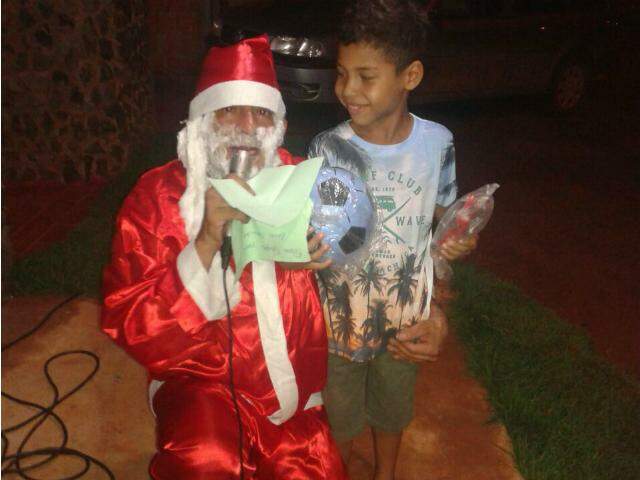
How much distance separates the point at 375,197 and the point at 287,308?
45 cm

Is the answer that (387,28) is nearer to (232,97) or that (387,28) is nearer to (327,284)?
(232,97)

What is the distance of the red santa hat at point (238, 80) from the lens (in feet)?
6.27

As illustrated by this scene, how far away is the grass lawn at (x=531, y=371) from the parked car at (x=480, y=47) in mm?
2491

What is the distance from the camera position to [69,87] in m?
5.04

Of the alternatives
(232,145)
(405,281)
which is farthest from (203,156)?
(405,281)

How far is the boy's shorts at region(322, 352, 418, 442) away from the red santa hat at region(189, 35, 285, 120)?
908mm

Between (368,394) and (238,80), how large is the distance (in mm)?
1210

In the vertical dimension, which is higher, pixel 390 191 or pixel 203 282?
pixel 390 191

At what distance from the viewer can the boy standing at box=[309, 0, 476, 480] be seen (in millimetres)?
1838

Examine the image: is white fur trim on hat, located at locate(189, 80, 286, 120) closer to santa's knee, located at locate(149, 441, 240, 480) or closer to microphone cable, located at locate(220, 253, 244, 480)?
microphone cable, located at locate(220, 253, 244, 480)

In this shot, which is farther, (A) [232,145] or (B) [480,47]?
(B) [480,47]

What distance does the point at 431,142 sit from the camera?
6.55 feet

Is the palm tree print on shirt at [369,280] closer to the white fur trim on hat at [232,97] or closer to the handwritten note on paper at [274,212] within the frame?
the handwritten note on paper at [274,212]

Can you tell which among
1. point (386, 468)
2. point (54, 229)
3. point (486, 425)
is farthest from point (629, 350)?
point (54, 229)
